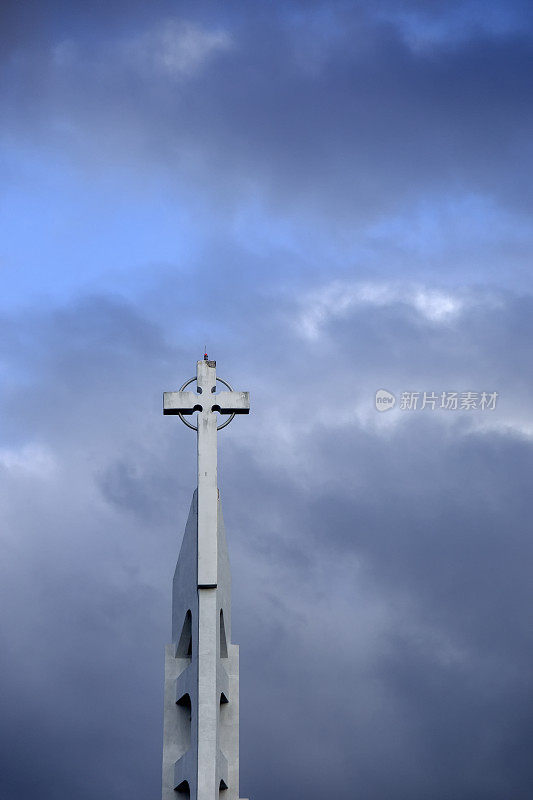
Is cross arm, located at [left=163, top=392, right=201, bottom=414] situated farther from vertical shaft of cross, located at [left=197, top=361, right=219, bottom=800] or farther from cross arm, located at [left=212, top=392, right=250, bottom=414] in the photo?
cross arm, located at [left=212, top=392, right=250, bottom=414]

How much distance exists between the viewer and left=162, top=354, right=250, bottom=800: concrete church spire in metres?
38.9

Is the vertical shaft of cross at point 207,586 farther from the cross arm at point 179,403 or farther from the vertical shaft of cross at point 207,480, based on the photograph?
the cross arm at point 179,403

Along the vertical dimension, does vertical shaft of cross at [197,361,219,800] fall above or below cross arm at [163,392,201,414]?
below

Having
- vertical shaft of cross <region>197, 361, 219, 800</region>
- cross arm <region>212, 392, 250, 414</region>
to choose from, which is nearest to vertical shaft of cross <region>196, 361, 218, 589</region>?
vertical shaft of cross <region>197, 361, 219, 800</region>

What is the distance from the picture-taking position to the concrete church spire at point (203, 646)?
38875 millimetres

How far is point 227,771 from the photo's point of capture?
41.7 meters

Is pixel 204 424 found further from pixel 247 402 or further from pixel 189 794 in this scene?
pixel 189 794

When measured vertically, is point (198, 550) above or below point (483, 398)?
below

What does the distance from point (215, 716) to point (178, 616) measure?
4441mm

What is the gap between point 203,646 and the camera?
1540 inches

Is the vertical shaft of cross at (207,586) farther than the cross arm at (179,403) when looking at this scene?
No

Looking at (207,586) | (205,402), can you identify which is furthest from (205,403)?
(207,586)

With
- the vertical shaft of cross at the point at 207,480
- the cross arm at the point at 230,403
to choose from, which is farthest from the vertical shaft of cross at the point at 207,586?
the cross arm at the point at 230,403

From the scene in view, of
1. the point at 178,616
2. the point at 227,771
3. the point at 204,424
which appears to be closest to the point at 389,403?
the point at 204,424
